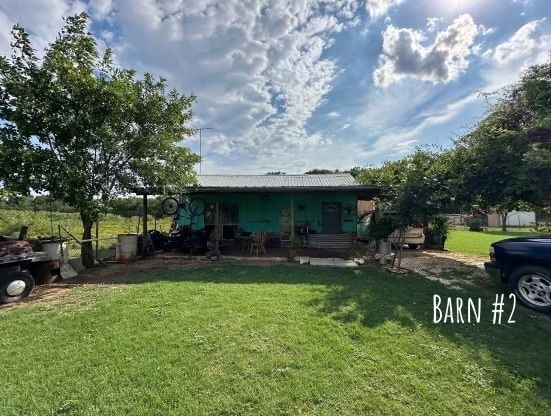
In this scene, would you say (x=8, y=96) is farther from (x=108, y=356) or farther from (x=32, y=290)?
(x=108, y=356)

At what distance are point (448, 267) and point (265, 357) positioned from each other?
24.0 ft

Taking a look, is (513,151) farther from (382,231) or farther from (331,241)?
(331,241)

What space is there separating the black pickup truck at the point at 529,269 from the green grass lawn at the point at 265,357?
15.3 inches

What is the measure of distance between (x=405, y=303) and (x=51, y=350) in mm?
5416

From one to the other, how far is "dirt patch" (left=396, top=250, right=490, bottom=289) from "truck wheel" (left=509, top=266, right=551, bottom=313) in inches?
48.3

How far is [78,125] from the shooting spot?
731 cm

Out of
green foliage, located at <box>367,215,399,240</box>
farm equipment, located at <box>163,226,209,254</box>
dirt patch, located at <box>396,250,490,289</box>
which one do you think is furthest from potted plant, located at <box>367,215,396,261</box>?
farm equipment, located at <box>163,226,209,254</box>

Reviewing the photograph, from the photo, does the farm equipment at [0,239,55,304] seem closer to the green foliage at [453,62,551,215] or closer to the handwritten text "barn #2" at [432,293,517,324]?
the handwritten text "barn #2" at [432,293,517,324]

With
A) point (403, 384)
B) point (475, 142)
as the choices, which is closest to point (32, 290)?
point (403, 384)

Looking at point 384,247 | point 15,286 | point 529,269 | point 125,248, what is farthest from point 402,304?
point 125,248

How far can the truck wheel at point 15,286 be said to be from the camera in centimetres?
565

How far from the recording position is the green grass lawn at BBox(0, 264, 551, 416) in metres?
2.63

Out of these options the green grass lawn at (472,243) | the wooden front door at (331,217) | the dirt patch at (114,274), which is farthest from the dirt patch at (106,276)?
the green grass lawn at (472,243)

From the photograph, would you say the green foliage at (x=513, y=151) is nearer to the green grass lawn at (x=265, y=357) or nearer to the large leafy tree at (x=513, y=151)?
the large leafy tree at (x=513, y=151)
